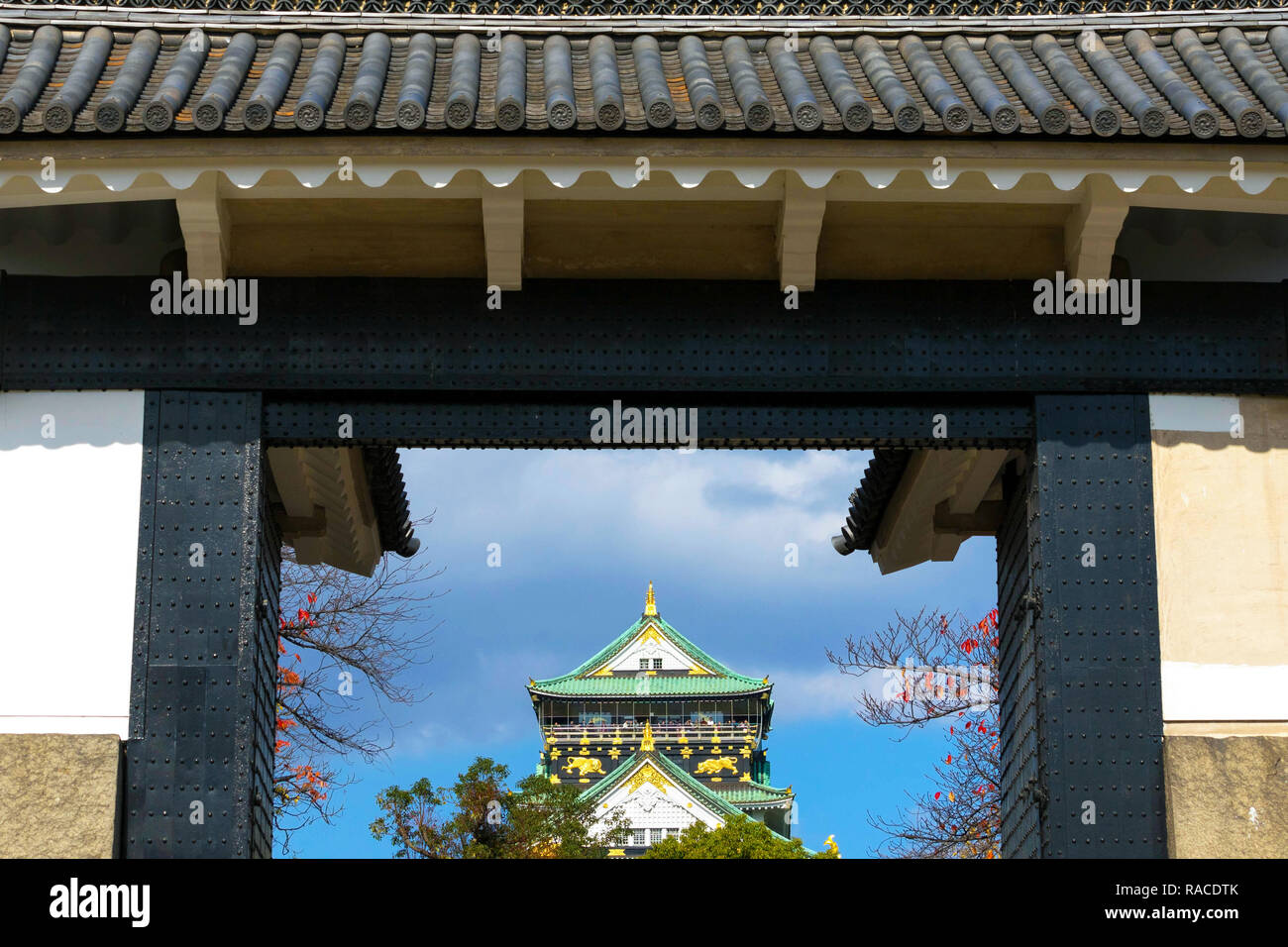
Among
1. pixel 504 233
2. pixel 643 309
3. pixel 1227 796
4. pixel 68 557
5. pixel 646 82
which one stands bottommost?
pixel 1227 796

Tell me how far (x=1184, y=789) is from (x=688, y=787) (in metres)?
36.5

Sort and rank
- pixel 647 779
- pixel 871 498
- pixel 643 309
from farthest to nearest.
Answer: pixel 647 779 < pixel 871 498 < pixel 643 309

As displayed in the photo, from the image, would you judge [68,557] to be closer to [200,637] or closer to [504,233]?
[200,637]

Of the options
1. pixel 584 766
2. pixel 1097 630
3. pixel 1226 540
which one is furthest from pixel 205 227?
pixel 584 766

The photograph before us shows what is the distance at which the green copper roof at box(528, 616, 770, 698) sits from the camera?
48.4 metres

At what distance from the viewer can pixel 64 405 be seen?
787cm

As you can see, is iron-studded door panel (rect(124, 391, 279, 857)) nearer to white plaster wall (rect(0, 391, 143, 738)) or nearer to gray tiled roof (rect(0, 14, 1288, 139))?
white plaster wall (rect(0, 391, 143, 738))

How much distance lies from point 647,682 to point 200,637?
42244 millimetres

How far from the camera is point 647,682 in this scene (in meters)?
49.3

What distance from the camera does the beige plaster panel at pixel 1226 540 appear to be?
766cm

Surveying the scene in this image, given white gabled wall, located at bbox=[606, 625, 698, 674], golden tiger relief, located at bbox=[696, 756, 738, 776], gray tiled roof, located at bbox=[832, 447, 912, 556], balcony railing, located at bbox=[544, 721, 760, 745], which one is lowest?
gray tiled roof, located at bbox=[832, 447, 912, 556]

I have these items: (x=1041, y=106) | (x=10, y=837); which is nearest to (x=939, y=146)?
(x=1041, y=106)

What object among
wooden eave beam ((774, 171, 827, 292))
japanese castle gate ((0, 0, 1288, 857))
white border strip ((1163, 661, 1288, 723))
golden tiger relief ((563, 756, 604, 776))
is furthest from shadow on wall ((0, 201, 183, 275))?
golden tiger relief ((563, 756, 604, 776))

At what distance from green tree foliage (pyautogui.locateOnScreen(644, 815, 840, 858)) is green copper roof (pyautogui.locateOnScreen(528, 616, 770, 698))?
1807 cm
